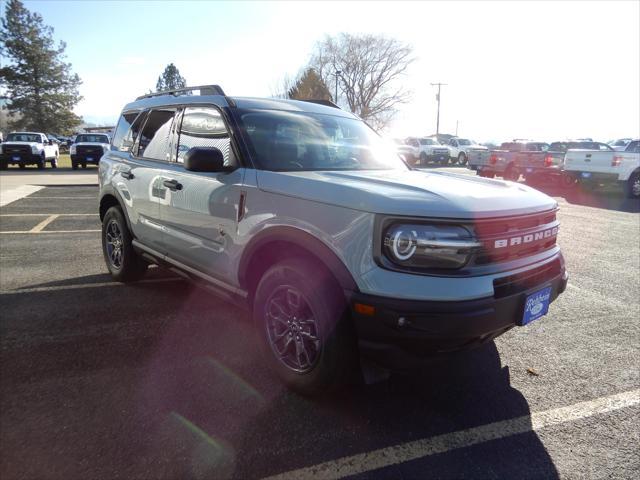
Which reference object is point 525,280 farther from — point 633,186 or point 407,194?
point 633,186

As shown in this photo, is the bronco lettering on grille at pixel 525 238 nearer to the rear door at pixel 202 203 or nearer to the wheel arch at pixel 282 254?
the wheel arch at pixel 282 254

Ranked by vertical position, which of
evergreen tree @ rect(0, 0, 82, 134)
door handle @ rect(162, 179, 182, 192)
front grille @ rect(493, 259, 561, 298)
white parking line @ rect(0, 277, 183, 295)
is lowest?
white parking line @ rect(0, 277, 183, 295)

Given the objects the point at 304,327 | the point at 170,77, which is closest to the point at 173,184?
the point at 304,327

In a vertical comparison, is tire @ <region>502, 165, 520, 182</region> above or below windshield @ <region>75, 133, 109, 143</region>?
below

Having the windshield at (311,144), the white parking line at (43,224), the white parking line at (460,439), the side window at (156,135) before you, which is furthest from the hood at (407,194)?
the white parking line at (43,224)

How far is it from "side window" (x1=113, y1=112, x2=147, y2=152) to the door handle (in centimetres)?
120

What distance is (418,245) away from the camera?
2229 mm

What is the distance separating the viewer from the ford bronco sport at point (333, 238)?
2242 millimetres

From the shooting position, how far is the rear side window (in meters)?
4.93

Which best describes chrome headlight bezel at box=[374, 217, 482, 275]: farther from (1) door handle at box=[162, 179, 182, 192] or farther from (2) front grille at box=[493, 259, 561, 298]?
(1) door handle at box=[162, 179, 182, 192]

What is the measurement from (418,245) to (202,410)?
5.22 ft

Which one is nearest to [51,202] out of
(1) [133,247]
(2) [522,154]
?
(1) [133,247]

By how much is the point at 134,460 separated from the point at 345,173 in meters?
2.07

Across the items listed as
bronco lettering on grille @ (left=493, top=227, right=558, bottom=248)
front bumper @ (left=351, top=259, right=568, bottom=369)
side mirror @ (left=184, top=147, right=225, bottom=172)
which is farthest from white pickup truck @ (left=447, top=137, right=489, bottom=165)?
front bumper @ (left=351, top=259, right=568, bottom=369)
